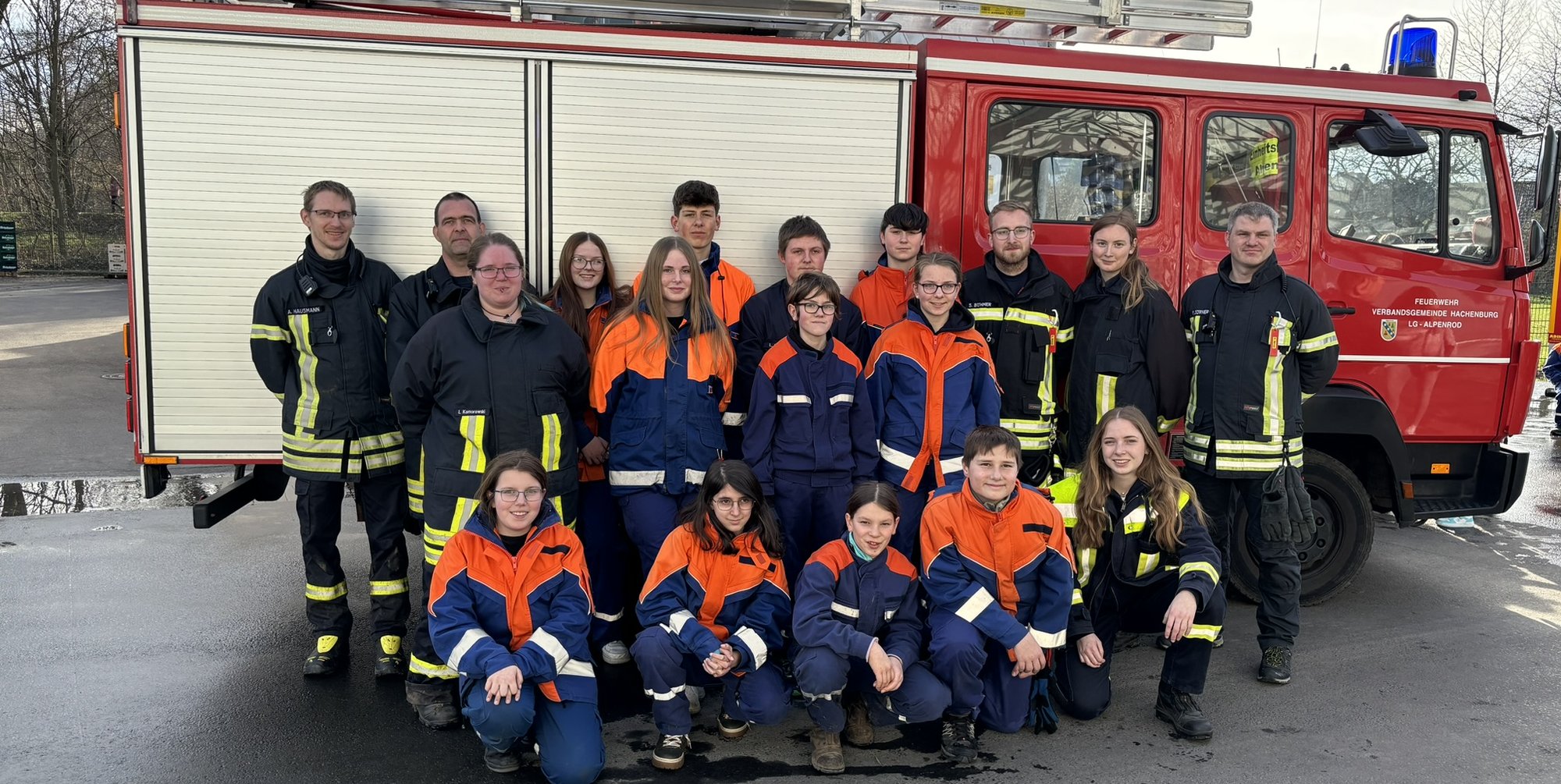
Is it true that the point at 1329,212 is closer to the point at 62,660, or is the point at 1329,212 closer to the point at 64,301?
the point at 62,660

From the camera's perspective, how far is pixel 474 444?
386 centimetres

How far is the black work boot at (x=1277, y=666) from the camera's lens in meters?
4.31

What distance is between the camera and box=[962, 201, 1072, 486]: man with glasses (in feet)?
14.5

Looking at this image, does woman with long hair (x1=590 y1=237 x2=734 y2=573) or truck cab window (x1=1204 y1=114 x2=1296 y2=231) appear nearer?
woman with long hair (x1=590 y1=237 x2=734 y2=573)

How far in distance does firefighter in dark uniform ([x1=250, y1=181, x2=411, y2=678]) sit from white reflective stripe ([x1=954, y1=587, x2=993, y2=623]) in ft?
7.40

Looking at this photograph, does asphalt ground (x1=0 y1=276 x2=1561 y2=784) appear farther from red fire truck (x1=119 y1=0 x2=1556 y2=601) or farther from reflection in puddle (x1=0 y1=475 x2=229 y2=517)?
reflection in puddle (x1=0 y1=475 x2=229 y2=517)

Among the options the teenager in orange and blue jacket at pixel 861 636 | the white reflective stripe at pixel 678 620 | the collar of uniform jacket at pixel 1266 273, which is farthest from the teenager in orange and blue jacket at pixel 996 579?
the collar of uniform jacket at pixel 1266 273

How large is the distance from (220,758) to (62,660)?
52.7 inches

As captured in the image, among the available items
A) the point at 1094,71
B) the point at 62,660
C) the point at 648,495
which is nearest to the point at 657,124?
the point at 648,495

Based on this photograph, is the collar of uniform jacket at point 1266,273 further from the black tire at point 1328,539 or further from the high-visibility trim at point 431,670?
the high-visibility trim at point 431,670

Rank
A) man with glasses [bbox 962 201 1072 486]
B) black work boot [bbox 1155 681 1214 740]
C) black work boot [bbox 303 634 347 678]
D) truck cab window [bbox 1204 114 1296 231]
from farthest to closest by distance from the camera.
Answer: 1. truck cab window [bbox 1204 114 1296 231]
2. man with glasses [bbox 962 201 1072 486]
3. black work boot [bbox 303 634 347 678]
4. black work boot [bbox 1155 681 1214 740]

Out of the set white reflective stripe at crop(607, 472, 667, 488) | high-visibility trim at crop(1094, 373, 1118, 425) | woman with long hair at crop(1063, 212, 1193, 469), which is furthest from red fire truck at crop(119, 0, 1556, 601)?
white reflective stripe at crop(607, 472, 667, 488)

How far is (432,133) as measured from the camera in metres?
4.45

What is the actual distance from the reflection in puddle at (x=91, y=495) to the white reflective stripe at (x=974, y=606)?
18.9 ft
